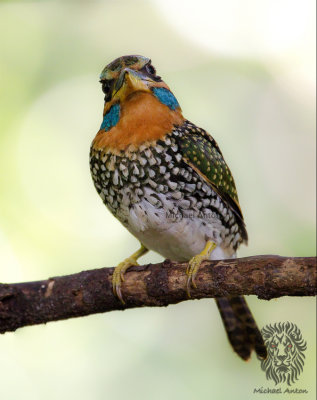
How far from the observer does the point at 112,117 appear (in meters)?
4.80

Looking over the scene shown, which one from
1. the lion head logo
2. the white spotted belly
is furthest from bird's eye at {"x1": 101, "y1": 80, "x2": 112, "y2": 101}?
the lion head logo

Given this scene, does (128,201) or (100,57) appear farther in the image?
(100,57)

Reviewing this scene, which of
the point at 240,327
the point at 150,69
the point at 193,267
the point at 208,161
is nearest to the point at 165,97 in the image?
the point at 150,69

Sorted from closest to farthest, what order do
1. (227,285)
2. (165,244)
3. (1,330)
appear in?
(227,285), (1,330), (165,244)

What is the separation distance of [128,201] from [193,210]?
0.52 meters

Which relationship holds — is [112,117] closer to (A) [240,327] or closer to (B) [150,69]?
(B) [150,69]

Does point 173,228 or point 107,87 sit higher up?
point 107,87

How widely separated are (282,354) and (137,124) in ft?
7.05

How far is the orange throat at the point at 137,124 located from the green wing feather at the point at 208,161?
0.22 m

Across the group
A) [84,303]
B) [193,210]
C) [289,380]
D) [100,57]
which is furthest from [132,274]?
[100,57]

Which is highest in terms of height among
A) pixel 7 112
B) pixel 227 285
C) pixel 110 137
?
pixel 7 112

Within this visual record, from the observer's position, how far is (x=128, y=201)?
15.4ft

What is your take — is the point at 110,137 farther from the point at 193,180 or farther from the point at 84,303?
the point at 84,303

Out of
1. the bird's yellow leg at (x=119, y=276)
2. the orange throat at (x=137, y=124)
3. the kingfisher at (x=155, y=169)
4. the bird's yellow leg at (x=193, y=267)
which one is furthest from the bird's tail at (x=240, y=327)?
the orange throat at (x=137, y=124)
